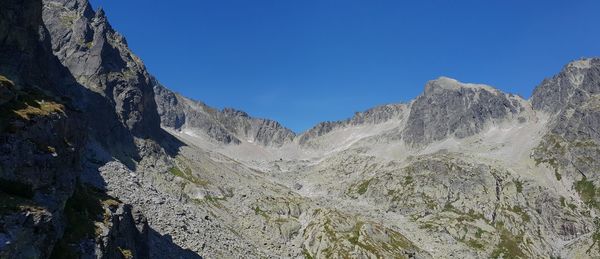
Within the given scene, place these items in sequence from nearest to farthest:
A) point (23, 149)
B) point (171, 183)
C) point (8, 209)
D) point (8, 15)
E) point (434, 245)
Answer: point (8, 209) → point (23, 149) → point (8, 15) → point (171, 183) → point (434, 245)

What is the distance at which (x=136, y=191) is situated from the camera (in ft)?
332

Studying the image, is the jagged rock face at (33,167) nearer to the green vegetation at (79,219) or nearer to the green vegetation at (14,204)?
the green vegetation at (14,204)

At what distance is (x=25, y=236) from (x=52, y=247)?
4.47 m

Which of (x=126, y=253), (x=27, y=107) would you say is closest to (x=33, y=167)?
(x=27, y=107)

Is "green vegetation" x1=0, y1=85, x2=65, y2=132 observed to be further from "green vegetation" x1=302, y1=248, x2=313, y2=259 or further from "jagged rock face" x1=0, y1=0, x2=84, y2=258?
"green vegetation" x1=302, y1=248, x2=313, y2=259

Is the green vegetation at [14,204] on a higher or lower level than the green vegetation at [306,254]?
lower

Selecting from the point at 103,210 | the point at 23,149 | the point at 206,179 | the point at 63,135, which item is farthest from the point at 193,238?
the point at 206,179

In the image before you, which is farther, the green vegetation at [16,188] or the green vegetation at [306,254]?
the green vegetation at [306,254]

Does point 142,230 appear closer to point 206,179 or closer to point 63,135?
point 63,135

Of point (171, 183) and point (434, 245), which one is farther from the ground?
point (434, 245)

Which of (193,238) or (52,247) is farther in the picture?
(193,238)

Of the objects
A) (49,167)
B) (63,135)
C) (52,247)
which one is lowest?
(52,247)

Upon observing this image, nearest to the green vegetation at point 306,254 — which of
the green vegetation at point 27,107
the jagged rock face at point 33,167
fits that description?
the jagged rock face at point 33,167

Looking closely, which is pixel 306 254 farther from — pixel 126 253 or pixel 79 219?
pixel 79 219
